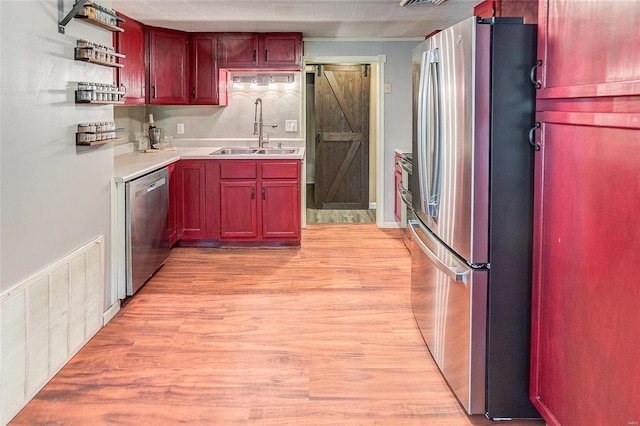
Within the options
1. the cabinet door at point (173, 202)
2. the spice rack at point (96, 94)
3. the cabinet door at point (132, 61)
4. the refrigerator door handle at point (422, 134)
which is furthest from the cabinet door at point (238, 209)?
the refrigerator door handle at point (422, 134)

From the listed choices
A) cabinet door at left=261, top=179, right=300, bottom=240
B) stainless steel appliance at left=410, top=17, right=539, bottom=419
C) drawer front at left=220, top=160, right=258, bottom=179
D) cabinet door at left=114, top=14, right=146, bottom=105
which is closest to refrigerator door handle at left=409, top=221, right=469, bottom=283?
stainless steel appliance at left=410, top=17, right=539, bottom=419

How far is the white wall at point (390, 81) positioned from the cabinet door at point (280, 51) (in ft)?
1.66

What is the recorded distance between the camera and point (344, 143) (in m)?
7.67

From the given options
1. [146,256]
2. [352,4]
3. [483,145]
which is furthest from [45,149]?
[352,4]

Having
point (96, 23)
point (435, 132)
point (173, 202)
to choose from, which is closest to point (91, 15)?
point (96, 23)

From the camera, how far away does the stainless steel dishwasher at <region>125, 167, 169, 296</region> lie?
3834mm

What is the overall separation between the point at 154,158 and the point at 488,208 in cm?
354

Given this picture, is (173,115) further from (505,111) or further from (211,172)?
(505,111)

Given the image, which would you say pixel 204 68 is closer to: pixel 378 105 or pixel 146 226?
pixel 378 105

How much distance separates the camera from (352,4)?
4.48m

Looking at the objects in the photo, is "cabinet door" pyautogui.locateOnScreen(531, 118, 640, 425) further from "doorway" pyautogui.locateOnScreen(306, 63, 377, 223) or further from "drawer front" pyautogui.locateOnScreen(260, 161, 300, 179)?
"doorway" pyautogui.locateOnScreen(306, 63, 377, 223)

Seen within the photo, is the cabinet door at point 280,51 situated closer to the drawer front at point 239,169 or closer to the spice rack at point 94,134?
the drawer front at point 239,169

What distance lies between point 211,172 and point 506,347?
3.70 m

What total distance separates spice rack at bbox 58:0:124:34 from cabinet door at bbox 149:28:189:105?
2127mm
